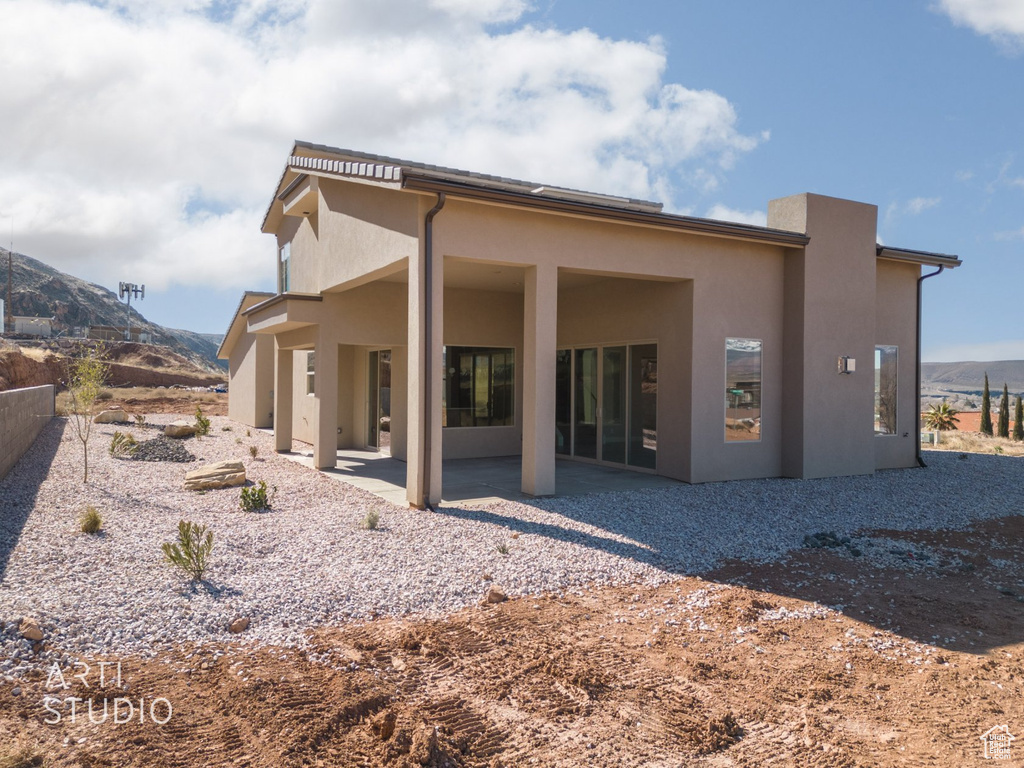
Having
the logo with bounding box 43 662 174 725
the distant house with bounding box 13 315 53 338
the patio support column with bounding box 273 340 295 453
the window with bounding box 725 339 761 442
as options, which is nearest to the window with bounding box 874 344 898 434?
the window with bounding box 725 339 761 442

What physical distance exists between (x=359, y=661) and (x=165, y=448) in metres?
11.7

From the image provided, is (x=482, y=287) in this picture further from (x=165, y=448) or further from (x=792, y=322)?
(x=165, y=448)

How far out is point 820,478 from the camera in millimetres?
11602

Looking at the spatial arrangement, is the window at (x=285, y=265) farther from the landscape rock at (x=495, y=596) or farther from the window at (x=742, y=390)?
the landscape rock at (x=495, y=596)

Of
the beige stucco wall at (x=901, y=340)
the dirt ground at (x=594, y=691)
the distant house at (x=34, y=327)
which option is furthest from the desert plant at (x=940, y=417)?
the distant house at (x=34, y=327)

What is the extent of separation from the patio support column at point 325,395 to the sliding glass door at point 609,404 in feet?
14.2

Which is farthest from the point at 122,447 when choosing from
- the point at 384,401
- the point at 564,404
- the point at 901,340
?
the point at 901,340

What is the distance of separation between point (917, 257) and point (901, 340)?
1733 millimetres

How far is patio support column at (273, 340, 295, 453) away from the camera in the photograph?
15.1 meters

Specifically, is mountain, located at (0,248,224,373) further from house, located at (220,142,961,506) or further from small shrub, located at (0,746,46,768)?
small shrub, located at (0,746,46,768)

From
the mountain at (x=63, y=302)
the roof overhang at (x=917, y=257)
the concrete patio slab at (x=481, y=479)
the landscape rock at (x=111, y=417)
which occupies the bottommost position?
the concrete patio slab at (x=481, y=479)

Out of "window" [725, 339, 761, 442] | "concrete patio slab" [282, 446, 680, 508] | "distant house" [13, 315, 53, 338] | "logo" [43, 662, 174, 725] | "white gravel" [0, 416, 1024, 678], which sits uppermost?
"distant house" [13, 315, 53, 338]

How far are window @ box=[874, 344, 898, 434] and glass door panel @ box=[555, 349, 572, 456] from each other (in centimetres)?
612

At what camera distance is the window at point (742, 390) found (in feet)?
36.2
